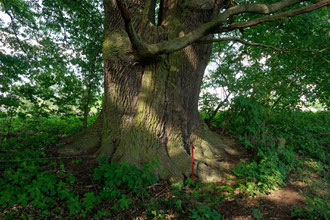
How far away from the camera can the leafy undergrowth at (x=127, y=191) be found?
91.5 inches

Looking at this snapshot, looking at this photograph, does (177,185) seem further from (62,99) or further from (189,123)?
(62,99)

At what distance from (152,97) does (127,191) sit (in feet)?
5.60

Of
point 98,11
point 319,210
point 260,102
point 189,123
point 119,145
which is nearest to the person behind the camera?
point 319,210

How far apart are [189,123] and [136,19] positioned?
2.43 meters

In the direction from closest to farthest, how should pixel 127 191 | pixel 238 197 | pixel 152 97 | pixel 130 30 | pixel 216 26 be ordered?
pixel 130 30 < pixel 127 191 < pixel 238 197 < pixel 216 26 < pixel 152 97

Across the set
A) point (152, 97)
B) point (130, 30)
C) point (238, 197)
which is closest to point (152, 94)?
point (152, 97)

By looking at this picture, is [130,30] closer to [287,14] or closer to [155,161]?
[155,161]

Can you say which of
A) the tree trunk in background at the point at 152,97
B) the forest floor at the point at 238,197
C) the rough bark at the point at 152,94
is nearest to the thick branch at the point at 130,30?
the rough bark at the point at 152,94

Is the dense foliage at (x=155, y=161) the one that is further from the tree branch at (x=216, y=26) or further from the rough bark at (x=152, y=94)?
the tree branch at (x=216, y=26)

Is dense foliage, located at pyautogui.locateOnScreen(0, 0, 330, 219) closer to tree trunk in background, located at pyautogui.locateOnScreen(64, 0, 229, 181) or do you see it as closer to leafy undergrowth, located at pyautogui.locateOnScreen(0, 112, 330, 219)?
leafy undergrowth, located at pyautogui.locateOnScreen(0, 112, 330, 219)

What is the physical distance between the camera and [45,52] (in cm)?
638

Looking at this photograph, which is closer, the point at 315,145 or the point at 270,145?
the point at 270,145

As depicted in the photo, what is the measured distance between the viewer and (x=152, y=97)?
349 cm

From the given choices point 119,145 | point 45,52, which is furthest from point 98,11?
point 119,145
